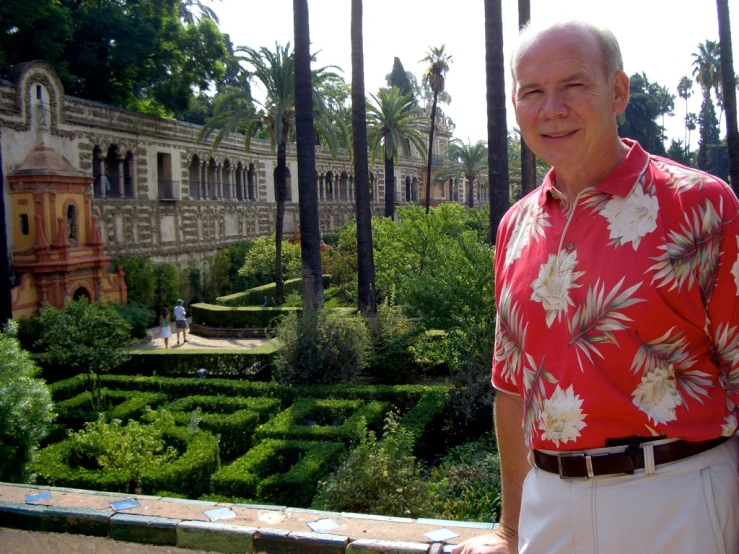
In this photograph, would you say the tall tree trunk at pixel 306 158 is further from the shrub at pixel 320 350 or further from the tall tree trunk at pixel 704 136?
the tall tree trunk at pixel 704 136

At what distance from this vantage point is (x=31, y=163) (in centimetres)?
2217

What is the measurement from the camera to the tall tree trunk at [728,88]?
14.7m

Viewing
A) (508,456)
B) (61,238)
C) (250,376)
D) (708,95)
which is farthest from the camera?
(708,95)

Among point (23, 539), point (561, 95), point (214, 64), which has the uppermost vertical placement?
point (214, 64)

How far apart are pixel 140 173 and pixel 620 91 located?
30.1 meters

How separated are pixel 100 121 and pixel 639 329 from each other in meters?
27.9

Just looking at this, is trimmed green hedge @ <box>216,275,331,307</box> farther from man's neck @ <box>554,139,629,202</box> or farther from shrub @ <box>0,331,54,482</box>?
man's neck @ <box>554,139,629,202</box>

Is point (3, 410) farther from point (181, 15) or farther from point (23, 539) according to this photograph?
point (181, 15)

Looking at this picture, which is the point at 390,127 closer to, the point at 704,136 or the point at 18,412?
the point at 704,136

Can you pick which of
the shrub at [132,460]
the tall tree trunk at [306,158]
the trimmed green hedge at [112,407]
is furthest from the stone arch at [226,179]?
the shrub at [132,460]

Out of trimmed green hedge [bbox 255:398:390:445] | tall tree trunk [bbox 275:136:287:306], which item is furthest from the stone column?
trimmed green hedge [bbox 255:398:390:445]

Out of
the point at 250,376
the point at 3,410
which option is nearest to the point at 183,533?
the point at 3,410

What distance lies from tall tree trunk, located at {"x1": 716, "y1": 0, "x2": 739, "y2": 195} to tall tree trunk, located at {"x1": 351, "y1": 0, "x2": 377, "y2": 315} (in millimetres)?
7918

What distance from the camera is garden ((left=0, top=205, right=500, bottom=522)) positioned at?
23.4 ft
